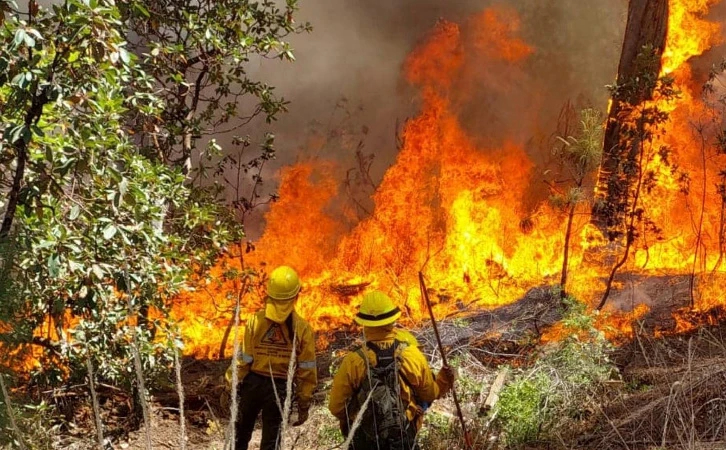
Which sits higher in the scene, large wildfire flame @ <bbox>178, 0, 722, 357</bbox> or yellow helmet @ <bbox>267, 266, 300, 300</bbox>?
large wildfire flame @ <bbox>178, 0, 722, 357</bbox>

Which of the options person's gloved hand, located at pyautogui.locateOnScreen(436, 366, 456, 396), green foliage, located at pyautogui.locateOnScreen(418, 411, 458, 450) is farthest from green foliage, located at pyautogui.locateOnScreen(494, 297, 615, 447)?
person's gloved hand, located at pyautogui.locateOnScreen(436, 366, 456, 396)

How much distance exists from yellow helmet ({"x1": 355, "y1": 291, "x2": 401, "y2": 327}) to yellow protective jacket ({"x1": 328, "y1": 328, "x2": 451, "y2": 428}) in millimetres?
76

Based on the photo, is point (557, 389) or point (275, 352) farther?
point (557, 389)

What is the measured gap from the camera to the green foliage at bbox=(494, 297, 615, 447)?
195 inches

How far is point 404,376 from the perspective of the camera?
3482mm

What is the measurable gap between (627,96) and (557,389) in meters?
4.76

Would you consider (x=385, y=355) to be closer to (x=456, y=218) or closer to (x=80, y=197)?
(x=80, y=197)

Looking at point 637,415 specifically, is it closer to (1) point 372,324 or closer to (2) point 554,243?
(1) point 372,324

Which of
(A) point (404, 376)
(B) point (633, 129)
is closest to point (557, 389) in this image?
(A) point (404, 376)

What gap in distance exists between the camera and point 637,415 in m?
4.23

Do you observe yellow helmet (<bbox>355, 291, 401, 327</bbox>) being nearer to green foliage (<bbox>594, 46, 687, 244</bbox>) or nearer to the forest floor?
the forest floor

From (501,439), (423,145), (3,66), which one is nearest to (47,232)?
(3,66)

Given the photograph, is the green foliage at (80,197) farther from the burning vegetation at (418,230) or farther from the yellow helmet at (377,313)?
the yellow helmet at (377,313)

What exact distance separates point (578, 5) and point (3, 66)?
41.9 ft
